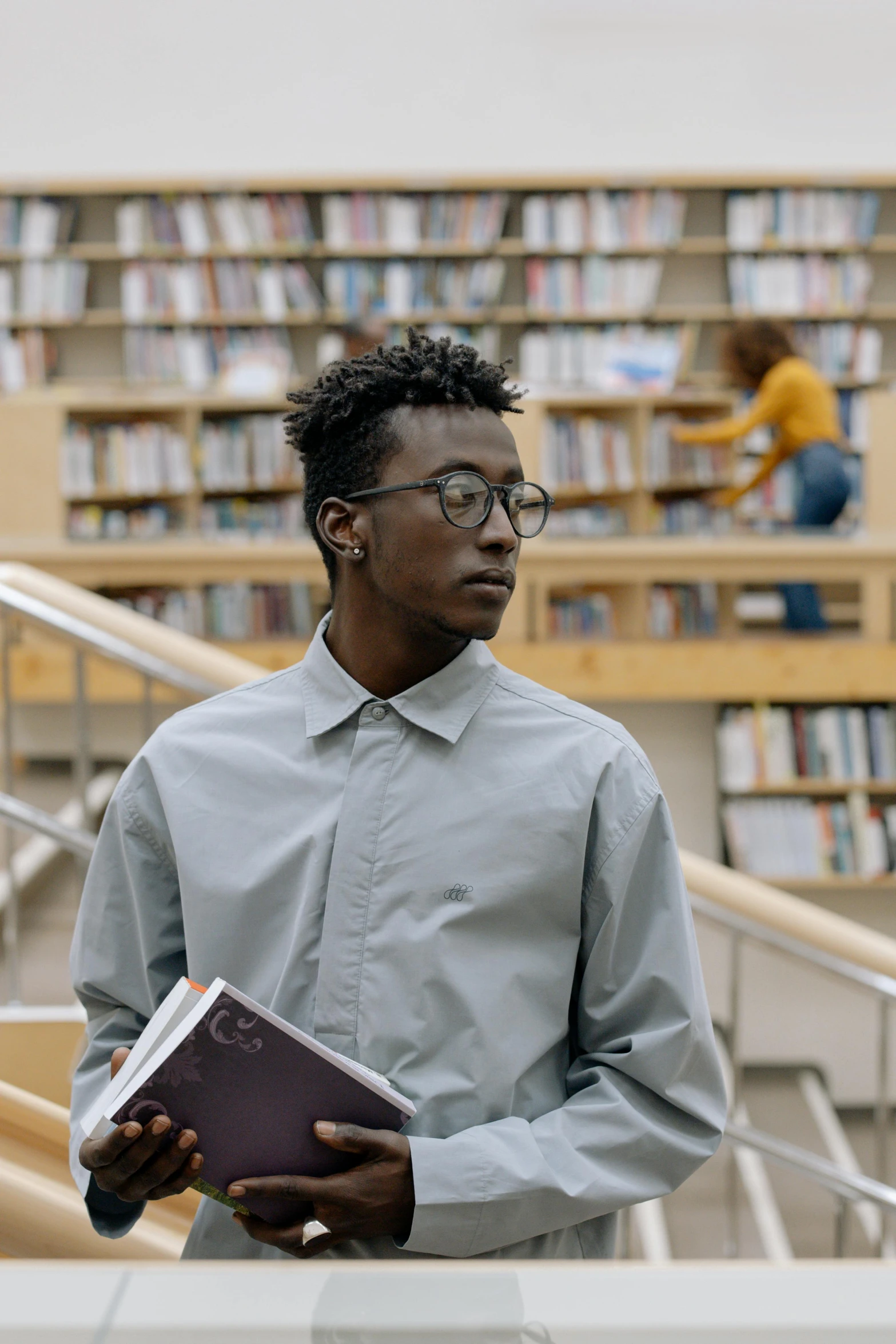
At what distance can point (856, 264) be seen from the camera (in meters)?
5.66

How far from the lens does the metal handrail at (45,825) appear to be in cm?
196

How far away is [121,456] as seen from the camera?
5234mm

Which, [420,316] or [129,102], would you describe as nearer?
[129,102]

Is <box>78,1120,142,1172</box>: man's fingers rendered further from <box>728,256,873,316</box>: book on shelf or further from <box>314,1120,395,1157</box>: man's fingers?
<box>728,256,873,316</box>: book on shelf

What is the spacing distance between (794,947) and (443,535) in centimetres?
139

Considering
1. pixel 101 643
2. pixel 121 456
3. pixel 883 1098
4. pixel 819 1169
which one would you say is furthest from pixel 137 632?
pixel 121 456

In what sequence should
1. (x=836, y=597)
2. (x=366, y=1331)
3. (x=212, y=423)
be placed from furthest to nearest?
(x=212, y=423) < (x=836, y=597) < (x=366, y=1331)

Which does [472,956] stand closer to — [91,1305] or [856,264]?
[91,1305]

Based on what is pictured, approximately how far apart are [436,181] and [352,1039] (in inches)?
207

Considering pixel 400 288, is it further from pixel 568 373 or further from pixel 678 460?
pixel 678 460

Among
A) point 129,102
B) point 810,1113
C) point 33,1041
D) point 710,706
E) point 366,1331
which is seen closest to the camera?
point 366,1331

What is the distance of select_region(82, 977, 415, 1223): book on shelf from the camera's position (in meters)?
0.76

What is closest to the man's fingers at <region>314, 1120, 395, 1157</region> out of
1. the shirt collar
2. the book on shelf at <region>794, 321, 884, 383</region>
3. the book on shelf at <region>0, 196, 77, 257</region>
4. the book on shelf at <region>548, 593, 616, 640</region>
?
the shirt collar

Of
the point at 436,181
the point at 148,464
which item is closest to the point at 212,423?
the point at 148,464
